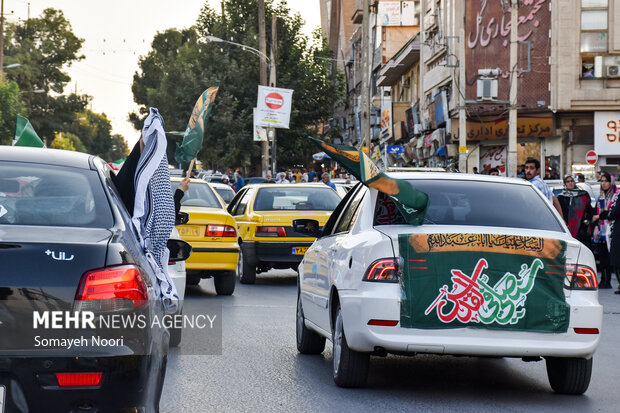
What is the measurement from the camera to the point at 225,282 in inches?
603

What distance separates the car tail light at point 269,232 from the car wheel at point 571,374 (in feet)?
31.2

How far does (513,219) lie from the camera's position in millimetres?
7969

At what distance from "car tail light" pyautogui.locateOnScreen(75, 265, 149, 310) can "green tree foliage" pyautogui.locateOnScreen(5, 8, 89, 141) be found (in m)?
86.7

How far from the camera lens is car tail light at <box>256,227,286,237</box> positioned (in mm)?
17234

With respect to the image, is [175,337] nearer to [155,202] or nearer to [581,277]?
[155,202]

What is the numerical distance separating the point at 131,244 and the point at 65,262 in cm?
55

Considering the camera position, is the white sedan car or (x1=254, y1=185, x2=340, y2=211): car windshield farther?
(x1=254, y1=185, x2=340, y2=211): car windshield

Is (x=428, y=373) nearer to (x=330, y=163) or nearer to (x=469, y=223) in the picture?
(x=469, y=223)

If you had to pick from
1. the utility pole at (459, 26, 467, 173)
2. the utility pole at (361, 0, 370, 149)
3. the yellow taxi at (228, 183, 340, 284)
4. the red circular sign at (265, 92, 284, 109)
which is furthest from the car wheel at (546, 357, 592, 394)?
the red circular sign at (265, 92, 284, 109)

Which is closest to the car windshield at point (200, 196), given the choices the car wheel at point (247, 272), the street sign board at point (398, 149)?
the car wheel at point (247, 272)

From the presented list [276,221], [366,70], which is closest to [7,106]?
[366,70]

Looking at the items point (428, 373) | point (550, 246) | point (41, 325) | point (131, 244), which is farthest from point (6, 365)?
point (428, 373)

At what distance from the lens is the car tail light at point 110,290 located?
4.70 m

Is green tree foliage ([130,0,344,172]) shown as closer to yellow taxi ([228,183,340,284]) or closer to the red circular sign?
the red circular sign
